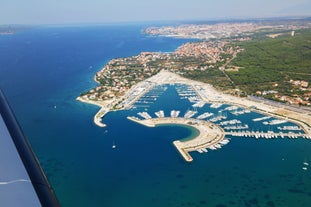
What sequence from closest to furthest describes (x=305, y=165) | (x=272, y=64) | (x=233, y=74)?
(x=305, y=165) → (x=233, y=74) → (x=272, y=64)

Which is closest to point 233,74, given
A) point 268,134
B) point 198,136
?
point 268,134

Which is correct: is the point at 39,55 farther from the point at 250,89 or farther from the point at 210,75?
the point at 250,89

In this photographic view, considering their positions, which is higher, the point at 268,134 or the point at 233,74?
the point at 233,74

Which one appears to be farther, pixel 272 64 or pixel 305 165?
pixel 272 64

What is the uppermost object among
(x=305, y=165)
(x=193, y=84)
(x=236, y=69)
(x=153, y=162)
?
(x=236, y=69)

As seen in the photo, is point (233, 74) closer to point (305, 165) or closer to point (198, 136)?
point (198, 136)

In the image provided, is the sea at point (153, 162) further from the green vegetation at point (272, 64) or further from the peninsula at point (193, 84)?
the green vegetation at point (272, 64)

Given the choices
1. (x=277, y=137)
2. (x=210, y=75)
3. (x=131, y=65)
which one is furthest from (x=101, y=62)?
(x=277, y=137)

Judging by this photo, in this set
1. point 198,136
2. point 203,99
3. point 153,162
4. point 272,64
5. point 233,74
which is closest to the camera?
point 153,162
